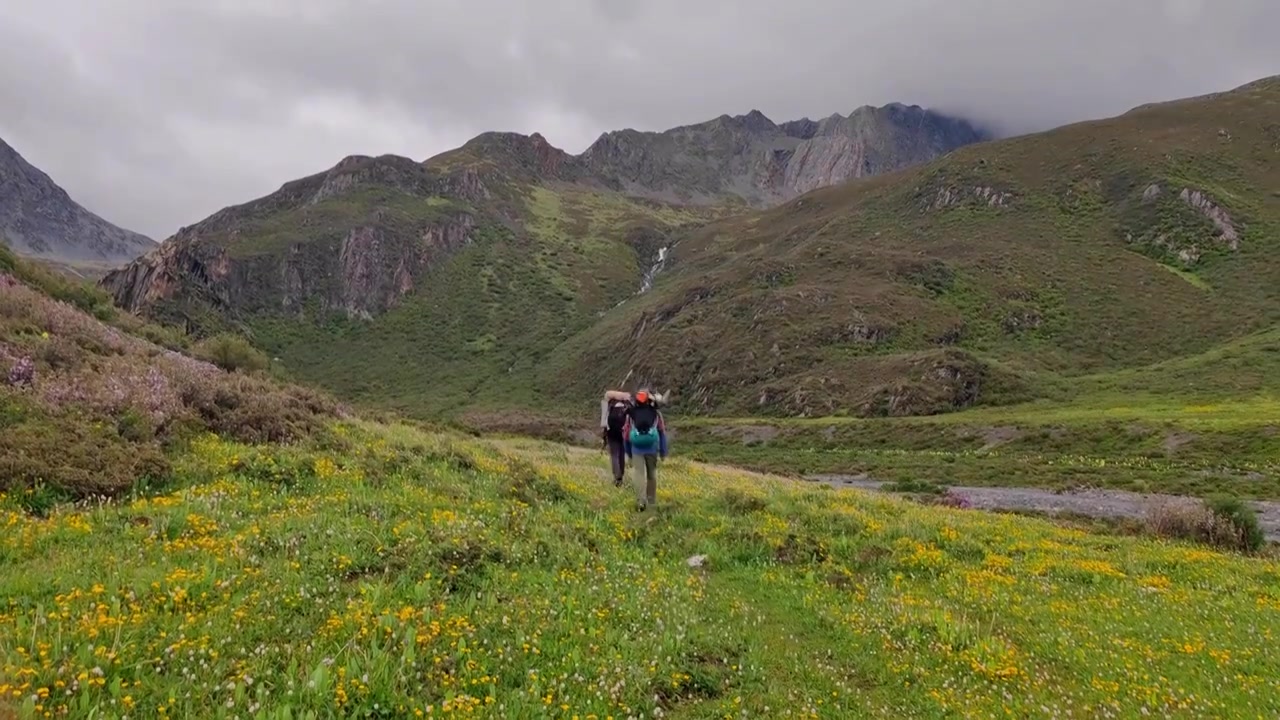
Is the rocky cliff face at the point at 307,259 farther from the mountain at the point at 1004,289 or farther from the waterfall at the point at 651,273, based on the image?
the mountain at the point at 1004,289

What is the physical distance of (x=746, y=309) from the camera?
113812mm

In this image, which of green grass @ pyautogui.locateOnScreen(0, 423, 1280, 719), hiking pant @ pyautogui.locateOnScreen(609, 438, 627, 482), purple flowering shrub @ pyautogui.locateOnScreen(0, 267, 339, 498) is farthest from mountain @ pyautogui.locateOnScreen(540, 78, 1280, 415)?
purple flowering shrub @ pyautogui.locateOnScreen(0, 267, 339, 498)

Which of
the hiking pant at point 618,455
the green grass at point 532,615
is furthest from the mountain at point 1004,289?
the green grass at point 532,615

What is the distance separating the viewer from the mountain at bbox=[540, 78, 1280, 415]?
272 feet

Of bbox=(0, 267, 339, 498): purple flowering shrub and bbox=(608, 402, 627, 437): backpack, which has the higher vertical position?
bbox=(0, 267, 339, 498): purple flowering shrub

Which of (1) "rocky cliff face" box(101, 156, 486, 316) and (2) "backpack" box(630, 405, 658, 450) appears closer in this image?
(2) "backpack" box(630, 405, 658, 450)

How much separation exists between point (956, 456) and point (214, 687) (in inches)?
2211

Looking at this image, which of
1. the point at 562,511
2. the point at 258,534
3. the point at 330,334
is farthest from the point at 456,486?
the point at 330,334

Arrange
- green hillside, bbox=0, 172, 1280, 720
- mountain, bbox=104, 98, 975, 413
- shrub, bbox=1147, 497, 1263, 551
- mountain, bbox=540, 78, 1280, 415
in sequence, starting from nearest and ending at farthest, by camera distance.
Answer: green hillside, bbox=0, 172, 1280, 720
shrub, bbox=1147, 497, 1263, 551
mountain, bbox=540, 78, 1280, 415
mountain, bbox=104, 98, 975, 413

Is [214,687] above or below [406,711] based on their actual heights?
above

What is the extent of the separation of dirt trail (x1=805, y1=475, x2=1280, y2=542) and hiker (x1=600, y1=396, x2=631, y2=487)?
20.2 m

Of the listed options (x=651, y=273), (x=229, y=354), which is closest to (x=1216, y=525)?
(x=229, y=354)

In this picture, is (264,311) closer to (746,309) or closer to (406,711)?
(746,309)

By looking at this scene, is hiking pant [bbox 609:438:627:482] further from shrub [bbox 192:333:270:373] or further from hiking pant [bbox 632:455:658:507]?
shrub [bbox 192:333:270:373]
